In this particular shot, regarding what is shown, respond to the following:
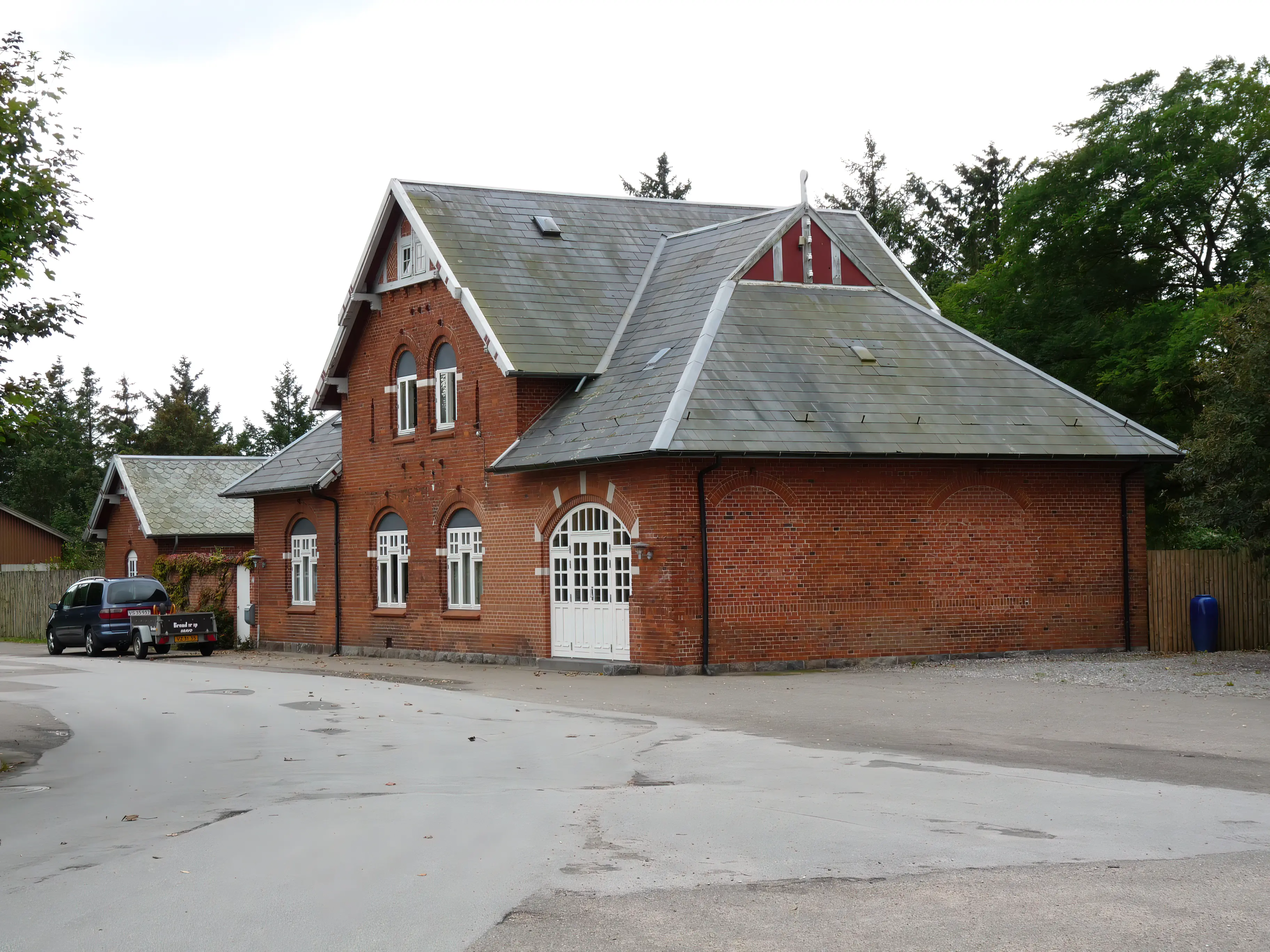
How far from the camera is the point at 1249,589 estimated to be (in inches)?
1067

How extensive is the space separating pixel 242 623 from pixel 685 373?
19628 mm

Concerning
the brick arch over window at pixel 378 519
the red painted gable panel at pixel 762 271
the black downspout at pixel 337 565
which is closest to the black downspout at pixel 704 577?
the red painted gable panel at pixel 762 271

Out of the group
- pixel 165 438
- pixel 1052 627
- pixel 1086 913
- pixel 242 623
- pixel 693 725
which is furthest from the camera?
pixel 165 438

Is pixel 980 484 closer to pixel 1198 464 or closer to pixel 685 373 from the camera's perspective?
pixel 1198 464

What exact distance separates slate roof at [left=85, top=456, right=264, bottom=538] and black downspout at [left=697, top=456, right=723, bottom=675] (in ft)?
88.3

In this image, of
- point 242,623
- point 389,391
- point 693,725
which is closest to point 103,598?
point 242,623

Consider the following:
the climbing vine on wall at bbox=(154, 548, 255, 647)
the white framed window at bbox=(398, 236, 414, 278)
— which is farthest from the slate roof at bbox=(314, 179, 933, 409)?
the climbing vine on wall at bbox=(154, 548, 255, 647)

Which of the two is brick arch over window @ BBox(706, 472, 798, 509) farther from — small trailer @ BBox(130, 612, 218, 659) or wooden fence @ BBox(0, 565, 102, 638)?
wooden fence @ BBox(0, 565, 102, 638)

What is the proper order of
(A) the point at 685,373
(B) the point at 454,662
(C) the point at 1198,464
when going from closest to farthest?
(C) the point at 1198,464 < (A) the point at 685,373 < (B) the point at 454,662

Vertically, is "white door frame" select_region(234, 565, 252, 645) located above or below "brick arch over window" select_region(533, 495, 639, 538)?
below

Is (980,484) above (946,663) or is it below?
above

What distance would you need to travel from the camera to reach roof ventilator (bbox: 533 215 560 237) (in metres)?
31.6

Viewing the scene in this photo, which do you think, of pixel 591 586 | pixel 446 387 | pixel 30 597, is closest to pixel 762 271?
pixel 591 586

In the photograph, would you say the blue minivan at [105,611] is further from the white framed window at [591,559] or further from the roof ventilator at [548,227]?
the roof ventilator at [548,227]
